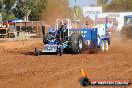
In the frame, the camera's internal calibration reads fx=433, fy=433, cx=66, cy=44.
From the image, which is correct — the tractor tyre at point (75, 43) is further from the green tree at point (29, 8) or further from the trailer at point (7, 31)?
the green tree at point (29, 8)

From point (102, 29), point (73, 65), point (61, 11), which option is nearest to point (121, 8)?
point (61, 11)

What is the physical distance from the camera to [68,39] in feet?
66.2

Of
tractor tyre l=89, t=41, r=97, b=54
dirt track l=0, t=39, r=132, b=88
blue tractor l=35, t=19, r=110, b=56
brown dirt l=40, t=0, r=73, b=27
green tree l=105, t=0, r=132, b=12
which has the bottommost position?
dirt track l=0, t=39, r=132, b=88

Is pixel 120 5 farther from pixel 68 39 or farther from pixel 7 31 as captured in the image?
pixel 68 39

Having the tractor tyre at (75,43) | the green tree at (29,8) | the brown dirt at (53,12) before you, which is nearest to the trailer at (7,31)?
the brown dirt at (53,12)

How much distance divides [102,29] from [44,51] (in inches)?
185

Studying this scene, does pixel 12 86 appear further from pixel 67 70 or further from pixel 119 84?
pixel 119 84

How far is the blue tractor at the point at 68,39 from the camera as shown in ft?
64.8

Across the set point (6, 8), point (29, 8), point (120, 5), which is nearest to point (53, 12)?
point (29, 8)

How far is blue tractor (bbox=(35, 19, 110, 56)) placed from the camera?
1975cm

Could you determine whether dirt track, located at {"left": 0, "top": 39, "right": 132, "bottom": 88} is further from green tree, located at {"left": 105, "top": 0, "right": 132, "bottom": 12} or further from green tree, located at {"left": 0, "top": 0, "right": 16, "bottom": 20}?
green tree, located at {"left": 105, "top": 0, "right": 132, "bottom": 12}

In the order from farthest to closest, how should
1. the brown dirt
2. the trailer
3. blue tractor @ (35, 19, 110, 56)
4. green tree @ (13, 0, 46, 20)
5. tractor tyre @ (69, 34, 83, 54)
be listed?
1. the brown dirt
2. green tree @ (13, 0, 46, 20)
3. the trailer
4. tractor tyre @ (69, 34, 83, 54)
5. blue tractor @ (35, 19, 110, 56)

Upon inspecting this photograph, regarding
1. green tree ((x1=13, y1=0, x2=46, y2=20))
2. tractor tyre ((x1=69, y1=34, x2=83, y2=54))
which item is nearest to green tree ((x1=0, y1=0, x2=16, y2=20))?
green tree ((x1=13, y1=0, x2=46, y2=20))

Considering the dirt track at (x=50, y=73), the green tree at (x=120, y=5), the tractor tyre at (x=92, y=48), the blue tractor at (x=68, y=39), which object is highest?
the green tree at (x=120, y=5)
